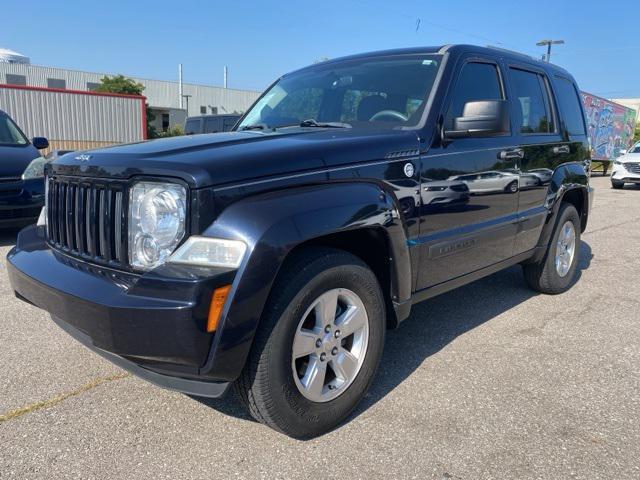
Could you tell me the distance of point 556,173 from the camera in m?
4.47

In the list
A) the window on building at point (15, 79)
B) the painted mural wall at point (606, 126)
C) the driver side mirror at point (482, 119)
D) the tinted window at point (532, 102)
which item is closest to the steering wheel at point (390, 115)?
the driver side mirror at point (482, 119)

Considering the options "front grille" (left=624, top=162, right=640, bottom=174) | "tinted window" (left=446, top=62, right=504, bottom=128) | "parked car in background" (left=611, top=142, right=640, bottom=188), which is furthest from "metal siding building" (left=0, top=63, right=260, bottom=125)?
"tinted window" (left=446, top=62, right=504, bottom=128)

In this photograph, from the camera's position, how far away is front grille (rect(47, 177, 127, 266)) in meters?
2.29

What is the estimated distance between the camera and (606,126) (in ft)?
76.9

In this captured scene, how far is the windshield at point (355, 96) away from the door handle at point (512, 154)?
2.57 ft

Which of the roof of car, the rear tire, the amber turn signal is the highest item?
the roof of car

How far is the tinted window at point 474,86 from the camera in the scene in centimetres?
334

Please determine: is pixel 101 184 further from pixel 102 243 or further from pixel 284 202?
pixel 284 202

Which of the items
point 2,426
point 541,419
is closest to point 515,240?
point 541,419

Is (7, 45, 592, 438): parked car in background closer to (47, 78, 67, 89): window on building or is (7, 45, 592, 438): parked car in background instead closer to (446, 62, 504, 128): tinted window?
(446, 62, 504, 128): tinted window

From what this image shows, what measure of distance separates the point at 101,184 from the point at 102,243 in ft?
0.88

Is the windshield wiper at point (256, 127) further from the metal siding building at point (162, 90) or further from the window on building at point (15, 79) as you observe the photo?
the window on building at point (15, 79)

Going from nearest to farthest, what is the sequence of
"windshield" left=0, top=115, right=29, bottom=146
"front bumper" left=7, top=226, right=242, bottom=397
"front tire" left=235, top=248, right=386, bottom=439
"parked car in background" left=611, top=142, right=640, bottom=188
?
"front bumper" left=7, top=226, right=242, bottom=397, "front tire" left=235, top=248, right=386, bottom=439, "windshield" left=0, top=115, right=29, bottom=146, "parked car in background" left=611, top=142, right=640, bottom=188

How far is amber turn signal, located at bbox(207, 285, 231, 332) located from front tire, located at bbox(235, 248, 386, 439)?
24 cm
